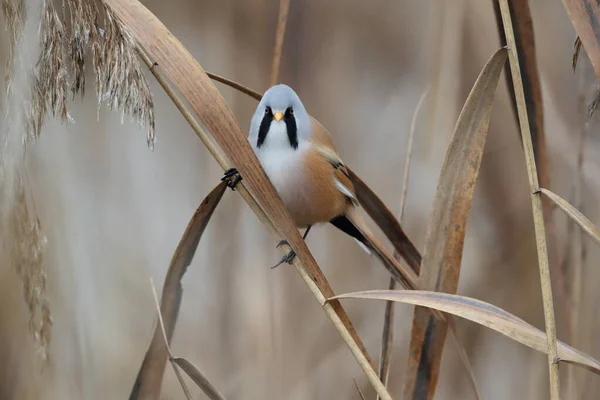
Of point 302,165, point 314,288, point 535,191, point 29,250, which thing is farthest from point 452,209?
point 29,250

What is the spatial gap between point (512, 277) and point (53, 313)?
1.24 metres

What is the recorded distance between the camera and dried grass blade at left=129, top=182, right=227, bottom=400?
38.6 inches

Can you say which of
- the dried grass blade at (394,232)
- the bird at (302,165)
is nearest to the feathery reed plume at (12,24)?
the dried grass blade at (394,232)

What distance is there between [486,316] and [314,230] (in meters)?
1.19

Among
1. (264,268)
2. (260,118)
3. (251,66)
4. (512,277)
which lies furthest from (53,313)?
(512,277)

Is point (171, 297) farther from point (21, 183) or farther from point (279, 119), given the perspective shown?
point (279, 119)

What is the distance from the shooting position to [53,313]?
1559 millimetres

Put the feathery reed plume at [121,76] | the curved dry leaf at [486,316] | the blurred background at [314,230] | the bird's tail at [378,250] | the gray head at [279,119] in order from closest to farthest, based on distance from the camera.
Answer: the curved dry leaf at [486,316] < the feathery reed plume at [121,76] < the bird's tail at [378,250] < the gray head at [279,119] < the blurred background at [314,230]

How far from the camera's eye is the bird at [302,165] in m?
1.27

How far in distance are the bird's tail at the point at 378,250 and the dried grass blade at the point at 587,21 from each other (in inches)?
16.9

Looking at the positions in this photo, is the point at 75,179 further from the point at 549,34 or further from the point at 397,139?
the point at 549,34

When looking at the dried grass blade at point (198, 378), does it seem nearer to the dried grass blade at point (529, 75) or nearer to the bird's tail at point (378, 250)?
the bird's tail at point (378, 250)

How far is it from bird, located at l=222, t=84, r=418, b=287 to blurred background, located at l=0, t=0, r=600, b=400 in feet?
1.42

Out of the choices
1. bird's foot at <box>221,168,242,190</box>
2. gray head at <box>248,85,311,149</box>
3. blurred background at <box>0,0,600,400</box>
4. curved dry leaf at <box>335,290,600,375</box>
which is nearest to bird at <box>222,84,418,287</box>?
gray head at <box>248,85,311,149</box>
